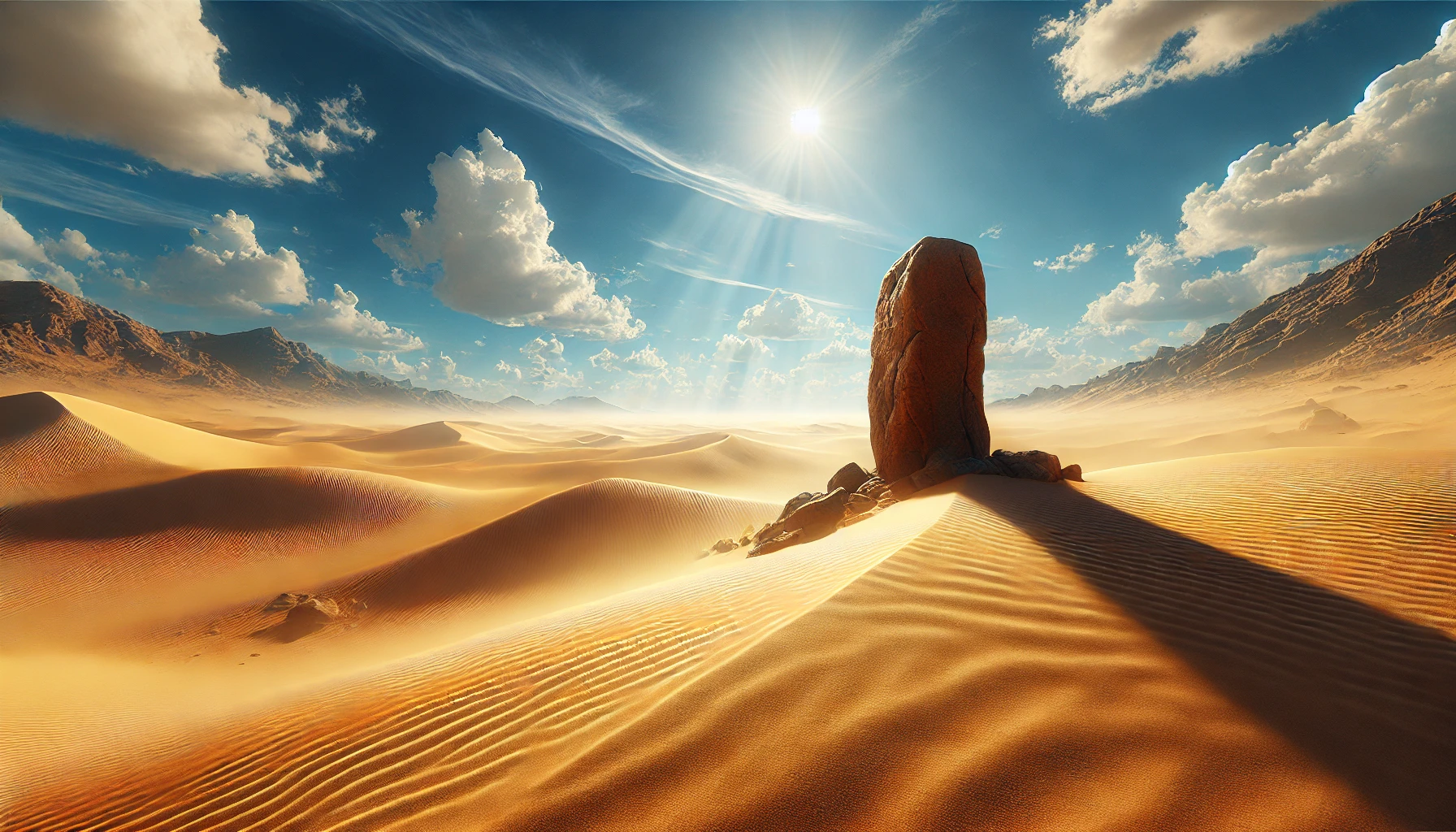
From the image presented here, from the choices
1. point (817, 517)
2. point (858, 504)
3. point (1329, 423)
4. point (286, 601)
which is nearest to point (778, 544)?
point (817, 517)

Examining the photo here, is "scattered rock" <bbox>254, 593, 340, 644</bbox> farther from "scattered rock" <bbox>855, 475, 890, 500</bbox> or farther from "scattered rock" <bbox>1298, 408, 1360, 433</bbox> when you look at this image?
"scattered rock" <bbox>1298, 408, 1360, 433</bbox>

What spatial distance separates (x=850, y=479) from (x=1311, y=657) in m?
9.19

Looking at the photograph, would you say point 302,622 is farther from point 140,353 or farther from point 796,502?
point 140,353

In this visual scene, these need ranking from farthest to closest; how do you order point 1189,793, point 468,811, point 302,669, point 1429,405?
point 1429,405
point 302,669
point 468,811
point 1189,793

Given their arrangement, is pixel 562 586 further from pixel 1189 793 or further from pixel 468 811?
pixel 1189 793

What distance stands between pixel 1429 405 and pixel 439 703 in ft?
186

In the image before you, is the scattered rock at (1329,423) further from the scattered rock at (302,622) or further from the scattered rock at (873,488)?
the scattered rock at (302,622)

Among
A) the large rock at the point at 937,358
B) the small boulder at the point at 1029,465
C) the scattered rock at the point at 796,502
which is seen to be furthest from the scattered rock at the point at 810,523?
the small boulder at the point at 1029,465

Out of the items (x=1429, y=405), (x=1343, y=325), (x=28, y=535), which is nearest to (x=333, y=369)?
(x=28, y=535)

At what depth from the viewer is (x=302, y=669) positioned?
28.1ft

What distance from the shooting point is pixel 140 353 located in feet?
391

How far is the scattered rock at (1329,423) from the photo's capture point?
83.6 ft

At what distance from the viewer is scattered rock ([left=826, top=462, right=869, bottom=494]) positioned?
11.9 metres

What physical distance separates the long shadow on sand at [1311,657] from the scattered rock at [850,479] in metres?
6.78
